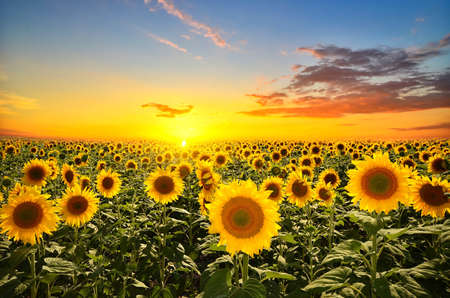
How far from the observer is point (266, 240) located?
109 inches

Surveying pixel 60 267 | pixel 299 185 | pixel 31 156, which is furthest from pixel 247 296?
pixel 31 156

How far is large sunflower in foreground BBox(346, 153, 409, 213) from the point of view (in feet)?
10.9

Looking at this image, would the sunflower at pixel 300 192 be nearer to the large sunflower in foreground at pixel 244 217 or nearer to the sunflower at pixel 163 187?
the sunflower at pixel 163 187

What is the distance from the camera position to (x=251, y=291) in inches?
95.8

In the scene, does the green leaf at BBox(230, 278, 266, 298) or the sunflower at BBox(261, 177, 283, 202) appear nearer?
the green leaf at BBox(230, 278, 266, 298)

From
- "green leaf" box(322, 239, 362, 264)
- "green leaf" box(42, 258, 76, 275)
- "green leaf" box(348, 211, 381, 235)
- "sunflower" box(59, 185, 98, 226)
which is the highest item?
"green leaf" box(348, 211, 381, 235)

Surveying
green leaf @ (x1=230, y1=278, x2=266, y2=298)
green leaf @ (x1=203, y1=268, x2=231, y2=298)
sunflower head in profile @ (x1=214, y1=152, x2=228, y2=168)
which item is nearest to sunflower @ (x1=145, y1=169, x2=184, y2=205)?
green leaf @ (x1=203, y1=268, x2=231, y2=298)

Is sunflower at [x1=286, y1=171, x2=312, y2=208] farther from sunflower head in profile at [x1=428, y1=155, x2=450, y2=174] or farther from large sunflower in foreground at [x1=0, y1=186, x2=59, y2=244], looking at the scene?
sunflower head in profile at [x1=428, y1=155, x2=450, y2=174]

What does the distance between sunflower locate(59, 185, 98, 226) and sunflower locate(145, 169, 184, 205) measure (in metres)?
1.16

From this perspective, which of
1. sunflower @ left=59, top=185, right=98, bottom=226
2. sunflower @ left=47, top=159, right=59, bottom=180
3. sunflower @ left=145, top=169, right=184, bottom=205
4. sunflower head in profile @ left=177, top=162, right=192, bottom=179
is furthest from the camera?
sunflower @ left=47, top=159, right=59, bottom=180

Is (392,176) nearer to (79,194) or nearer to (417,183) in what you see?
(417,183)

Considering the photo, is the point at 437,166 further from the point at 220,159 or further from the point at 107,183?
the point at 107,183

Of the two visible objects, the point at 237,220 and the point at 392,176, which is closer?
the point at 237,220

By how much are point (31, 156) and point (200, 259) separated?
2165 cm
